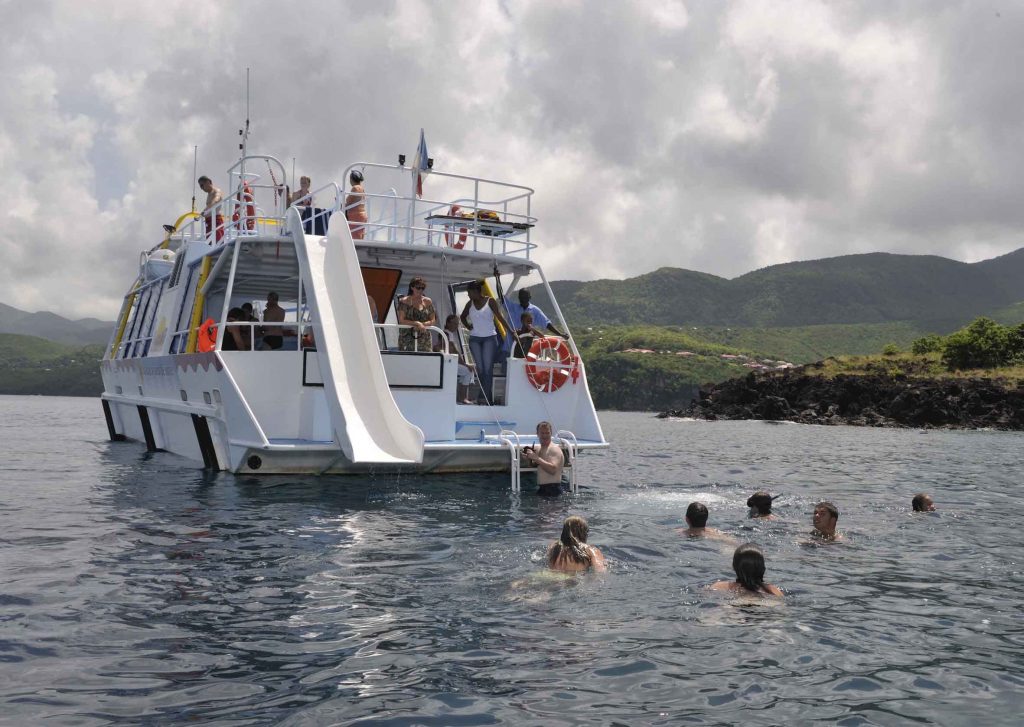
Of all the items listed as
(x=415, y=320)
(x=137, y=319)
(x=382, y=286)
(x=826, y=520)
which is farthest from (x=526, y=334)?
(x=137, y=319)

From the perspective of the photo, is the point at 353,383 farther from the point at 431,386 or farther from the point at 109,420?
the point at 109,420

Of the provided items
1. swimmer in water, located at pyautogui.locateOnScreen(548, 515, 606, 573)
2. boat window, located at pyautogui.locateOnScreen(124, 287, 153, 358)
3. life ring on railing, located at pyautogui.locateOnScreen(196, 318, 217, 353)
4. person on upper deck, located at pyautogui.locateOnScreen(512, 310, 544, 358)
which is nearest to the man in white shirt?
person on upper deck, located at pyautogui.locateOnScreen(512, 310, 544, 358)

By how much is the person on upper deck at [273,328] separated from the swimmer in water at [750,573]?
10.1 m

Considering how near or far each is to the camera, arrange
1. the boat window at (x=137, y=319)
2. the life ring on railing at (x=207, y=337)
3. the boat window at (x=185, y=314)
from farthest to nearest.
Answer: the boat window at (x=137, y=319)
the boat window at (x=185, y=314)
the life ring on railing at (x=207, y=337)

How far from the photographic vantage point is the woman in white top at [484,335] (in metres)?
15.8

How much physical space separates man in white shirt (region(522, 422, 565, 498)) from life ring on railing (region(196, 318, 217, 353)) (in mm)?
5375

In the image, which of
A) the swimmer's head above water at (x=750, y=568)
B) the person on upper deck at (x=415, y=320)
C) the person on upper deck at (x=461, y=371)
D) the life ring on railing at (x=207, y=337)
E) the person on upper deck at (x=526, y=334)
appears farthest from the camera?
the person on upper deck at (x=461, y=371)

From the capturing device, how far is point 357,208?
15.6 m

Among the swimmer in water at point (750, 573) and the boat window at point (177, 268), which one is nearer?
the swimmer in water at point (750, 573)

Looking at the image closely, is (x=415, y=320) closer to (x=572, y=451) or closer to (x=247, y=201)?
(x=572, y=451)

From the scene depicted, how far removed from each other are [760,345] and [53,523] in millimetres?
176809

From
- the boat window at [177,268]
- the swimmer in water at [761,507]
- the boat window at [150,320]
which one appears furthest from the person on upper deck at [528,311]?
the boat window at [150,320]

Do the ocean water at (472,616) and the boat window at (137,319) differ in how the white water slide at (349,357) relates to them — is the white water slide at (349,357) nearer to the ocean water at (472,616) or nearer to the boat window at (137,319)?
the ocean water at (472,616)

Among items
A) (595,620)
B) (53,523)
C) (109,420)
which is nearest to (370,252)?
(53,523)
